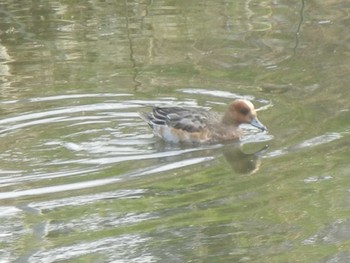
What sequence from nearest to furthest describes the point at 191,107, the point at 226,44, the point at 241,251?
the point at 241,251 → the point at 191,107 → the point at 226,44

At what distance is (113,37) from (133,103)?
317 centimetres

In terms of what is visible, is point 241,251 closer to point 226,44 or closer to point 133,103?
point 133,103

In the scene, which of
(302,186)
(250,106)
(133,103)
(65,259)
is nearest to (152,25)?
(133,103)

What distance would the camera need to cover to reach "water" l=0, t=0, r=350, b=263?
736 cm

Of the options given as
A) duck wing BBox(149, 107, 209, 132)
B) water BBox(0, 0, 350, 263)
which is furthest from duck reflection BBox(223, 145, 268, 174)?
duck wing BBox(149, 107, 209, 132)

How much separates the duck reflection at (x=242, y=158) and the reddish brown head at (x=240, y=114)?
298 millimetres

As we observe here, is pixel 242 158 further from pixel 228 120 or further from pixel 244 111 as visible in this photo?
pixel 244 111

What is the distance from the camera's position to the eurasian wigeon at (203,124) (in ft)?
33.3

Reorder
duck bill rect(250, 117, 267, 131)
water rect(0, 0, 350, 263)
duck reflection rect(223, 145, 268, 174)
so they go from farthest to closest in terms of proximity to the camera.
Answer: duck bill rect(250, 117, 267, 131) < duck reflection rect(223, 145, 268, 174) < water rect(0, 0, 350, 263)

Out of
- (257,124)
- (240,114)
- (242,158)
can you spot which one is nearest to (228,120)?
(240,114)

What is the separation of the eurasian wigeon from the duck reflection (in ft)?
0.68

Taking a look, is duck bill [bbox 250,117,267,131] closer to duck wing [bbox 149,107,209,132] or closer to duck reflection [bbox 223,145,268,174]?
duck reflection [bbox 223,145,268,174]

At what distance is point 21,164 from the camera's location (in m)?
9.27

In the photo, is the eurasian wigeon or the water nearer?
the water
